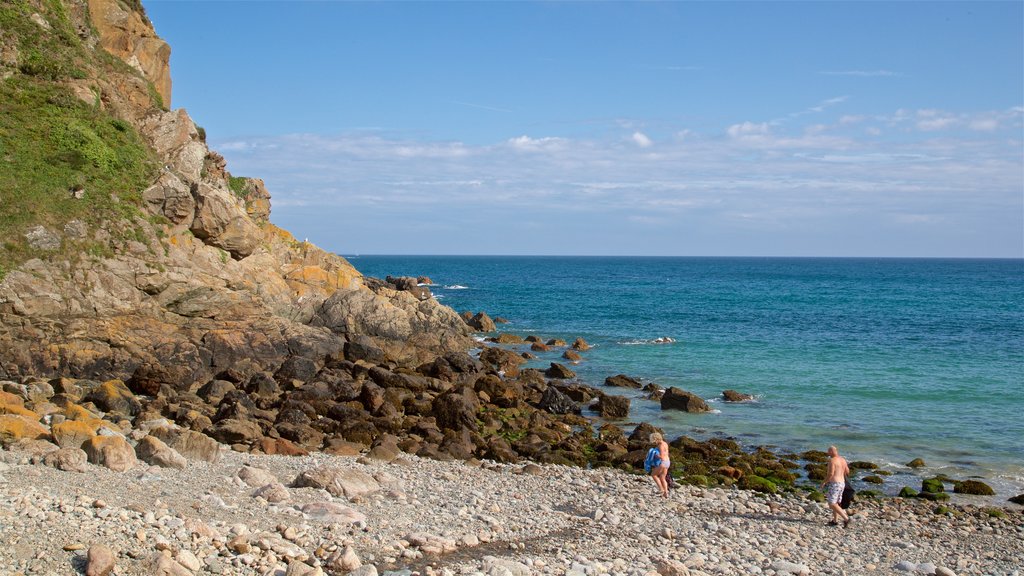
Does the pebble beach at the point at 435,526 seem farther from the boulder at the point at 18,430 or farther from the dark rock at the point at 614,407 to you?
the dark rock at the point at 614,407

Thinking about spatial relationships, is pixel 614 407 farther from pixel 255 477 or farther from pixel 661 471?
pixel 255 477

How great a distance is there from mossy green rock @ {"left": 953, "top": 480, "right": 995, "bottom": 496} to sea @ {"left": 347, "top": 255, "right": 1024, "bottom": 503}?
0.42m

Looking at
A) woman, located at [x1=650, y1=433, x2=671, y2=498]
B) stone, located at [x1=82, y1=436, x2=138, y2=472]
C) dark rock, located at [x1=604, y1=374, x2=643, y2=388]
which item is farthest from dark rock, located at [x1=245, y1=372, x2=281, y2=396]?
dark rock, located at [x1=604, y1=374, x2=643, y2=388]

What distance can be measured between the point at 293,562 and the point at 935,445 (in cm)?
2148

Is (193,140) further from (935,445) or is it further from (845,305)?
(845,305)

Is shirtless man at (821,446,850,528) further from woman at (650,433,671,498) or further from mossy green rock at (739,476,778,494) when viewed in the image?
woman at (650,433,671,498)

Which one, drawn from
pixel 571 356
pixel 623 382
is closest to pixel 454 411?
pixel 623 382

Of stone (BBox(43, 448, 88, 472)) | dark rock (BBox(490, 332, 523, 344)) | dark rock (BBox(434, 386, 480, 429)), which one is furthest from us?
dark rock (BBox(490, 332, 523, 344))

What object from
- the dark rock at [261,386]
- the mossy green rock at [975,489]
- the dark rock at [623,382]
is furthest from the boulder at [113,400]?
the mossy green rock at [975,489]

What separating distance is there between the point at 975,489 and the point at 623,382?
17.2 metres

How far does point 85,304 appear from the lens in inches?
1110

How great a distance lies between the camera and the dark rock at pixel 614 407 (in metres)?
30.2

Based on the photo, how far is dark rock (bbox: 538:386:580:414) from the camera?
101 ft

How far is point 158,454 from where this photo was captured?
1764cm
